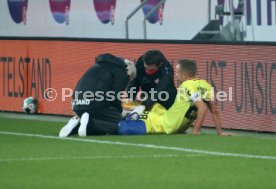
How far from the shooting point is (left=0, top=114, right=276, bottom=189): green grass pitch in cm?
1177

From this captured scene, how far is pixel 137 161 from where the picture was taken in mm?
13555

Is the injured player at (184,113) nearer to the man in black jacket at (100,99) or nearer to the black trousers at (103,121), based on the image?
the black trousers at (103,121)

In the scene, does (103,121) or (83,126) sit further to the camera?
(103,121)

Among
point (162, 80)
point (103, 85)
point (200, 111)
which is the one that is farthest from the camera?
point (162, 80)

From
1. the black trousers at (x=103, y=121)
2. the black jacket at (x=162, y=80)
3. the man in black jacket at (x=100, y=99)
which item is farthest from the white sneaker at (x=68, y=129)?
the black jacket at (x=162, y=80)

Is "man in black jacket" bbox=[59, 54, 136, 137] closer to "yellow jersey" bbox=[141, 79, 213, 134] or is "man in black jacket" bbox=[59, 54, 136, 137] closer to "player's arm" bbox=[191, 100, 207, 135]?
"yellow jersey" bbox=[141, 79, 213, 134]

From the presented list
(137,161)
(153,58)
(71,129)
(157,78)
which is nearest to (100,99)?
(71,129)

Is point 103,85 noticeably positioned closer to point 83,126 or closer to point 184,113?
point 83,126

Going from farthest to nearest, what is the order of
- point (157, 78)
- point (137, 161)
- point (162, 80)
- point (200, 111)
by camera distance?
point (157, 78) → point (162, 80) → point (200, 111) → point (137, 161)

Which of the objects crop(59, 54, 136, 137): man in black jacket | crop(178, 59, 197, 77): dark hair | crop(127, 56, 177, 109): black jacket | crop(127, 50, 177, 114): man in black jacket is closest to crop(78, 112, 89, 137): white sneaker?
crop(59, 54, 136, 137): man in black jacket

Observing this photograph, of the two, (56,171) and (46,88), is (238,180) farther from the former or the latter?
(46,88)

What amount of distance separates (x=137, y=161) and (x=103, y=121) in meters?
3.40

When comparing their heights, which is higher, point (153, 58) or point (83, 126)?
point (153, 58)

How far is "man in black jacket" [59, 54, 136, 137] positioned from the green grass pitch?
0.25 metres
